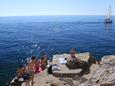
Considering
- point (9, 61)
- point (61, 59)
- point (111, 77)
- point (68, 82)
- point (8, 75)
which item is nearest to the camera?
point (111, 77)

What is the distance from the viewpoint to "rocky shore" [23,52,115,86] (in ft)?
32.0

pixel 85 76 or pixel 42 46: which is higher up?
pixel 85 76

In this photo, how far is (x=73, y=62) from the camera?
861 inches

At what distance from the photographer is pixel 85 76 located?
2003 centimetres

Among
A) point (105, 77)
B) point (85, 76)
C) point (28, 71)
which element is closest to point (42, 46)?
point (28, 71)

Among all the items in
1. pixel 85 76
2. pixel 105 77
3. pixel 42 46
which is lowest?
pixel 42 46

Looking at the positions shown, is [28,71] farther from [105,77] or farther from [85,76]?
[105,77]

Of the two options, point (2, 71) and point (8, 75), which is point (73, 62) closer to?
point (8, 75)

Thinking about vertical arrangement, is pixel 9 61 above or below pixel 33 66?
below

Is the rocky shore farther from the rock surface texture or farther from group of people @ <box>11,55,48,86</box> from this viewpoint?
group of people @ <box>11,55,48,86</box>

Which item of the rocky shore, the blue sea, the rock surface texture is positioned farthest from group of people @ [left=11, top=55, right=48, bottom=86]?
the rock surface texture

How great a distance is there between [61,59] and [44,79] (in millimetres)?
5006

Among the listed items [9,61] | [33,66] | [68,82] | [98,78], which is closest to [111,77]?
[98,78]

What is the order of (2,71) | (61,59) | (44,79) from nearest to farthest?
1. (44,79)
2. (61,59)
3. (2,71)
